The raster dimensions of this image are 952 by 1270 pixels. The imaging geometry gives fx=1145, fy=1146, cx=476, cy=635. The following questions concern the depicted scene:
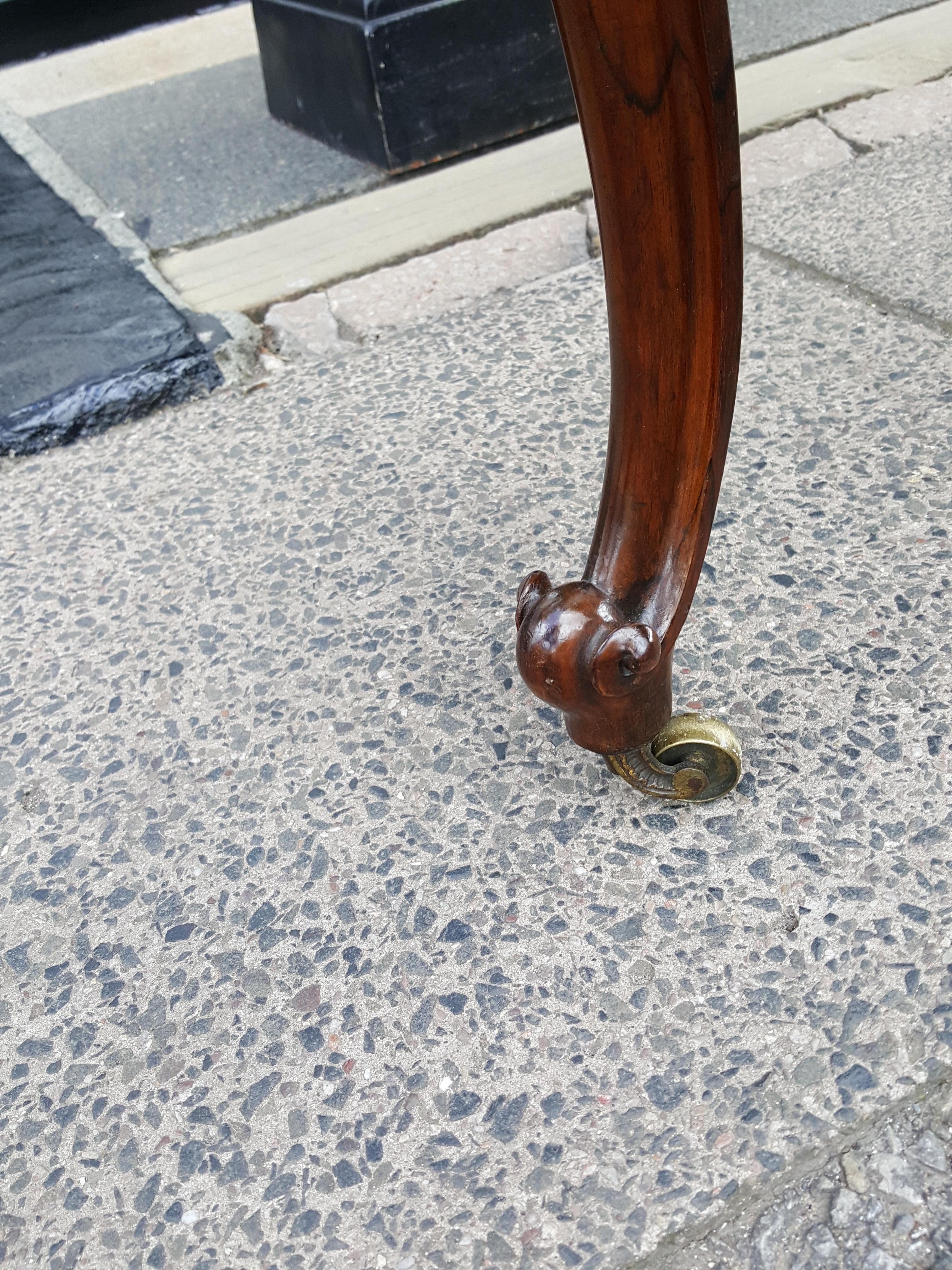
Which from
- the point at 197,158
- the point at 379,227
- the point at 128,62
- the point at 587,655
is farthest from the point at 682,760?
the point at 128,62

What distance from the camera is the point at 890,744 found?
110cm

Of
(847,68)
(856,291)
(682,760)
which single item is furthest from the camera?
(847,68)

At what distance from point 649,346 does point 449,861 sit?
50 cm

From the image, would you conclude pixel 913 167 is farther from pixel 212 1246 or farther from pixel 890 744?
pixel 212 1246

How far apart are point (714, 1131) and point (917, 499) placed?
0.84 meters

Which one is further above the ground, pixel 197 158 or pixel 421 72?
pixel 421 72

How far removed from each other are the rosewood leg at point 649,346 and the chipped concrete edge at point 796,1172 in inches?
12.9

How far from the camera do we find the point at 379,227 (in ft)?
7.52

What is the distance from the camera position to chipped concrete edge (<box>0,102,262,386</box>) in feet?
6.43

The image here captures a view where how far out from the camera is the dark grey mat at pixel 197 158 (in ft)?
8.01

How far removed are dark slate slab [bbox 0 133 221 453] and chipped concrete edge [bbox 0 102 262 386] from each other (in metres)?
0.03

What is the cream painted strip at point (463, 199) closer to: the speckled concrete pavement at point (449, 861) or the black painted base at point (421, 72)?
the black painted base at point (421, 72)

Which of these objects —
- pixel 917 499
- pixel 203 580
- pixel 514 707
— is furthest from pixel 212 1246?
pixel 917 499

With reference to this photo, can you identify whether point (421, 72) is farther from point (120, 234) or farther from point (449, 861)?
point (449, 861)
